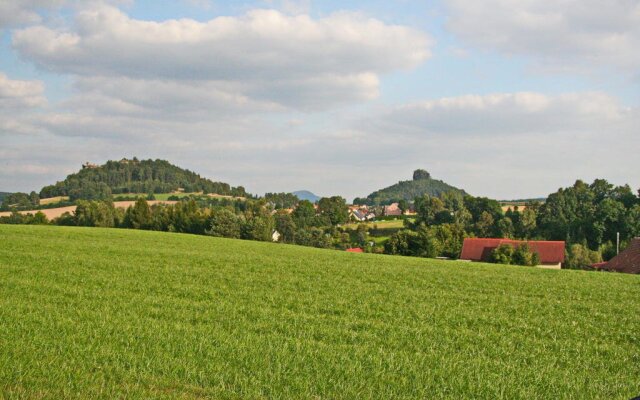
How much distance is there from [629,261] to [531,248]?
11.5 m

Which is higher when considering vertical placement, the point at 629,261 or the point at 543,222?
the point at 543,222

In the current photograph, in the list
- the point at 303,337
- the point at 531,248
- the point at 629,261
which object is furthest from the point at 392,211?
the point at 303,337

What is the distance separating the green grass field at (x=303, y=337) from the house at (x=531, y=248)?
142 feet

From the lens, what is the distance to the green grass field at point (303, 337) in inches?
320

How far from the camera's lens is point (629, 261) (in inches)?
1993

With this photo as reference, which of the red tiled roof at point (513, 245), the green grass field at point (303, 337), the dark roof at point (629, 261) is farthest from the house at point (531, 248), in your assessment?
the green grass field at point (303, 337)

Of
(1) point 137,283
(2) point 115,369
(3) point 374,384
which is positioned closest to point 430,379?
(3) point 374,384

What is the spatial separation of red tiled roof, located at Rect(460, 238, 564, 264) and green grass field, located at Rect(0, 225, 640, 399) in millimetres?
43324

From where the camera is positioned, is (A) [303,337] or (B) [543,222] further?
(B) [543,222]

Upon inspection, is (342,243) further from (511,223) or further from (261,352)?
(261,352)

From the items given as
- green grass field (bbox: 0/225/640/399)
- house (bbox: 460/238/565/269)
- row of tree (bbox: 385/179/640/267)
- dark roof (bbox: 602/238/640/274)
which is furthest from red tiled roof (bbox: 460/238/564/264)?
green grass field (bbox: 0/225/640/399)

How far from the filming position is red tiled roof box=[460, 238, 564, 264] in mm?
62562

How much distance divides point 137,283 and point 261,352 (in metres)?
9.38

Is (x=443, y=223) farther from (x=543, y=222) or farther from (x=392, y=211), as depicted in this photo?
(x=392, y=211)
